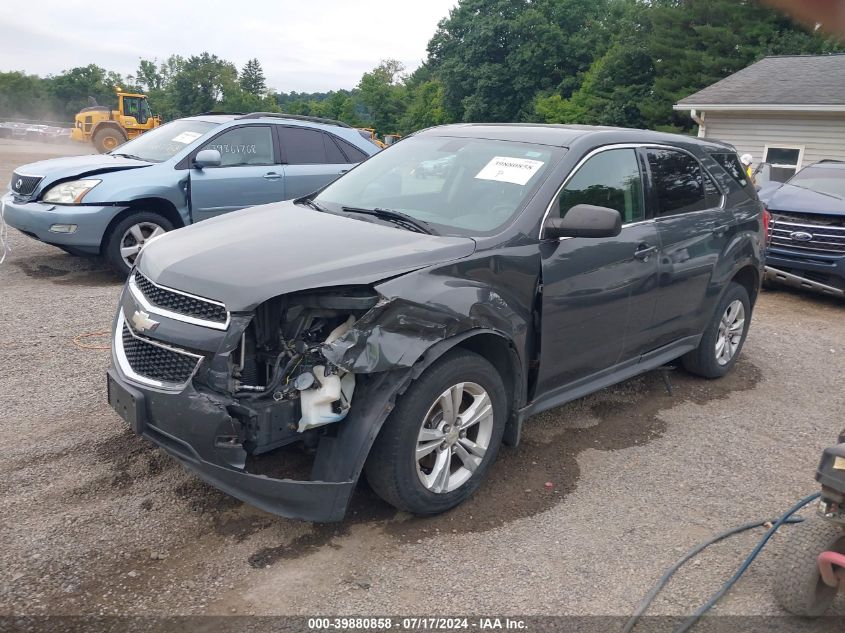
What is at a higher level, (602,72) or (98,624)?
(602,72)

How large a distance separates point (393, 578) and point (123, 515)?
1.34 meters

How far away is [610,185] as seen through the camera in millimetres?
4273

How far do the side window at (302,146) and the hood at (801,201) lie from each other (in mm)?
5809

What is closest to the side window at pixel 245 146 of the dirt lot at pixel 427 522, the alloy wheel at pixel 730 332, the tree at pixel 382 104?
the dirt lot at pixel 427 522

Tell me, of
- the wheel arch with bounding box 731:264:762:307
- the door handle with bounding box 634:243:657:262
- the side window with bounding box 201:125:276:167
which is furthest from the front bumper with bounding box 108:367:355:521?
the side window with bounding box 201:125:276:167

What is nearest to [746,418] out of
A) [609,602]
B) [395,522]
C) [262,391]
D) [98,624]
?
[609,602]

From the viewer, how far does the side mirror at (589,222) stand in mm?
3609

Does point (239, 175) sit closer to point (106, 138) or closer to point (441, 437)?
point (441, 437)

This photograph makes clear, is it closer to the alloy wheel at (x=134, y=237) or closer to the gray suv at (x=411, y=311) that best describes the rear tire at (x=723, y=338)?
the gray suv at (x=411, y=311)

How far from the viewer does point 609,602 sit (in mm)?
2967

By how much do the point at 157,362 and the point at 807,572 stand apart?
113 inches

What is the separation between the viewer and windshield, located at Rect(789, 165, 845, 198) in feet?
30.5

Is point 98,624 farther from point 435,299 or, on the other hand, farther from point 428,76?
point 428,76

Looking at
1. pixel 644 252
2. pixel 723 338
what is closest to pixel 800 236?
pixel 723 338
